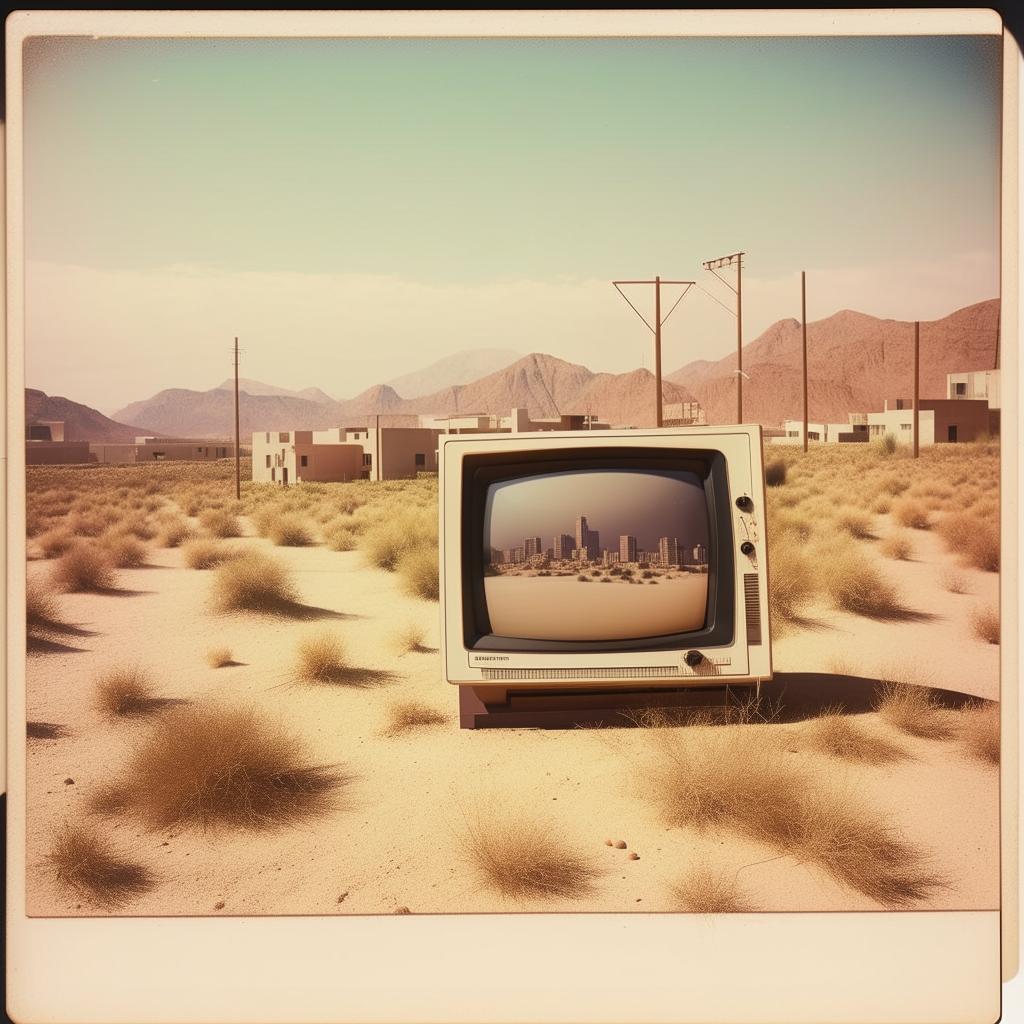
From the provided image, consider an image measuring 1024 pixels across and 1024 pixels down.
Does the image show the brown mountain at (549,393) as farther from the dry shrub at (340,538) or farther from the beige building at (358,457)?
the dry shrub at (340,538)

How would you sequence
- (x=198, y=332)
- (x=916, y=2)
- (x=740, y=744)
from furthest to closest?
(x=198, y=332)
(x=740, y=744)
(x=916, y=2)

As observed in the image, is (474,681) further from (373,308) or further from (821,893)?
(373,308)

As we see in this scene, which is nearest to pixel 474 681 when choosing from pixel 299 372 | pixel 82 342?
pixel 82 342

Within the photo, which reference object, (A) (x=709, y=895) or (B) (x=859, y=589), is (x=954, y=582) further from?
(A) (x=709, y=895)

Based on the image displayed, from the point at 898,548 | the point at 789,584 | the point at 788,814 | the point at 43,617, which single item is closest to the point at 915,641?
the point at 789,584

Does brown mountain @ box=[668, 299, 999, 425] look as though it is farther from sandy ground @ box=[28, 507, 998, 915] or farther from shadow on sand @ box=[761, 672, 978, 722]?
sandy ground @ box=[28, 507, 998, 915]

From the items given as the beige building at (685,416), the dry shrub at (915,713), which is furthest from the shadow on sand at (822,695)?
the beige building at (685,416)

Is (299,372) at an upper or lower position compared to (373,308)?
upper
